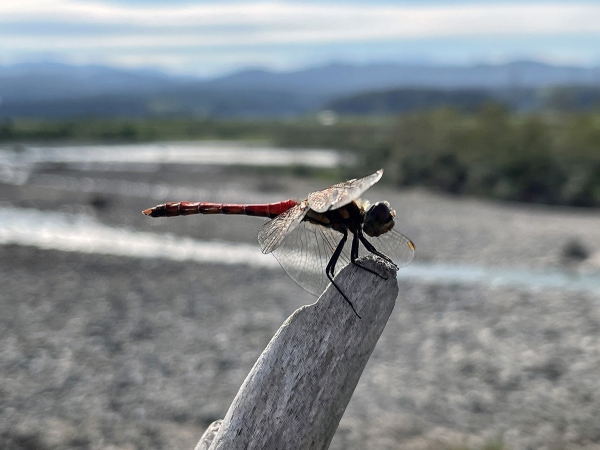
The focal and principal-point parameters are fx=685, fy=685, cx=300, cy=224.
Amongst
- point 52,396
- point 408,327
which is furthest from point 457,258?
point 52,396

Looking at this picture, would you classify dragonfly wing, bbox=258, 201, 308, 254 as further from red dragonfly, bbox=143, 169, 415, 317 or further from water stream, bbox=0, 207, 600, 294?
water stream, bbox=0, 207, 600, 294

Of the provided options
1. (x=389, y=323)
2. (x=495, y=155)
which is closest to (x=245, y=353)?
(x=389, y=323)

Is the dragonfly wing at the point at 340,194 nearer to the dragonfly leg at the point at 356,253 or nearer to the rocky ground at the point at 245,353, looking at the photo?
the dragonfly leg at the point at 356,253

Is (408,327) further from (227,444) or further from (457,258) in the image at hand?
(227,444)

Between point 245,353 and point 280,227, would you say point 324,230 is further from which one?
point 245,353

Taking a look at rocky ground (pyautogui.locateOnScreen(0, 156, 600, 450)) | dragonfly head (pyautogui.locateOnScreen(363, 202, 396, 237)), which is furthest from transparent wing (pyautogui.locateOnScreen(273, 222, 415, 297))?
rocky ground (pyautogui.locateOnScreen(0, 156, 600, 450))

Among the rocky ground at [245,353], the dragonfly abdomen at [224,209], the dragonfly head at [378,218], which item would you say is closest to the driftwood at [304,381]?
the dragonfly head at [378,218]
